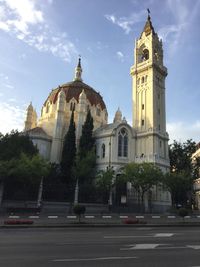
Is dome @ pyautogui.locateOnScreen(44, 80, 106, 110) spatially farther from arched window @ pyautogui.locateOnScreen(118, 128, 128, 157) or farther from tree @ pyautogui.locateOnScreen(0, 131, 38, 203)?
tree @ pyautogui.locateOnScreen(0, 131, 38, 203)

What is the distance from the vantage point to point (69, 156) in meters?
54.2

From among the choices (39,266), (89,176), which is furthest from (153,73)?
(39,266)

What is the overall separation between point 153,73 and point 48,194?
32.4 metres

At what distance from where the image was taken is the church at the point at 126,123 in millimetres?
56156

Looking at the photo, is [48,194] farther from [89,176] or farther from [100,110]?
[100,110]

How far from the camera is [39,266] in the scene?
298 inches

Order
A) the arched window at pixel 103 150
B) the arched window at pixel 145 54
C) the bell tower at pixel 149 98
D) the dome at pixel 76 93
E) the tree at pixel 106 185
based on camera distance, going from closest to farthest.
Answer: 1. the tree at pixel 106 185
2. the bell tower at pixel 149 98
3. the arched window at pixel 103 150
4. the arched window at pixel 145 54
5. the dome at pixel 76 93

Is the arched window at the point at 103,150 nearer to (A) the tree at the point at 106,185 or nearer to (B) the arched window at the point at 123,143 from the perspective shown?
(B) the arched window at the point at 123,143

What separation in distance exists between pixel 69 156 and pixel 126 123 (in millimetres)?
12153

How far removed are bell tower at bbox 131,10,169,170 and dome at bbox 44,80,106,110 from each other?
371 inches

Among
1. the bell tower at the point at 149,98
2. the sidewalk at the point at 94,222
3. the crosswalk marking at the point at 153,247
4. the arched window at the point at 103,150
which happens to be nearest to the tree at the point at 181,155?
the bell tower at the point at 149,98

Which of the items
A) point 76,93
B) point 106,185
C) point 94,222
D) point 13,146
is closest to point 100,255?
point 94,222

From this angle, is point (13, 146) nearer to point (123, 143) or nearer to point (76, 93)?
point (123, 143)

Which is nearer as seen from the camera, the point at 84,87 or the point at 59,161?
the point at 59,161
